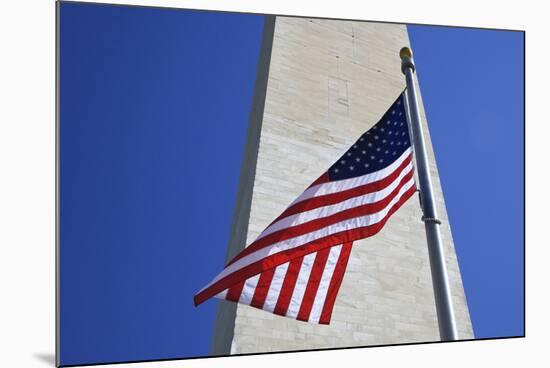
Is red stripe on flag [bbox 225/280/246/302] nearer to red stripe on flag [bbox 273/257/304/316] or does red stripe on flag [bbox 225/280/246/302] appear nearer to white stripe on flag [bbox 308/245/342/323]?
red stripe on flag [bbox 273/257/304/316]

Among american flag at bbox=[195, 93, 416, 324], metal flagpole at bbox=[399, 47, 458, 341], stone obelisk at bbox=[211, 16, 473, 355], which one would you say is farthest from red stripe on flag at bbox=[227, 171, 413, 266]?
stone obelisk at bbox=[211, 16, 473, 355]

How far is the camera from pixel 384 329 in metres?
10.7

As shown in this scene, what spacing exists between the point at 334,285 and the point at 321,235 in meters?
0.44

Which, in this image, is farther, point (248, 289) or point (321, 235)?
point (321, 235)

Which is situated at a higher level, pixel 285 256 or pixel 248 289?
pixel 285 256

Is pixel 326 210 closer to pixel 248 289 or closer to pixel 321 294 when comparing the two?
pixel 321 294

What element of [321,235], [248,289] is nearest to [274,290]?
[248,289]

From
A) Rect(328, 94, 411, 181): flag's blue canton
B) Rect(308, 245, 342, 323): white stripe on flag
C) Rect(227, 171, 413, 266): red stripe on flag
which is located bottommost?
Rect(308, 245, 342, 323): white stripe on flag

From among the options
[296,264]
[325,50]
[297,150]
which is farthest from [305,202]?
[325,50]

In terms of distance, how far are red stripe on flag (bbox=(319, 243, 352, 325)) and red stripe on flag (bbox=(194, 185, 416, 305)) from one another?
98 millimetres

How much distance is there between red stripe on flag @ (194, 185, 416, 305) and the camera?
686 centimetres

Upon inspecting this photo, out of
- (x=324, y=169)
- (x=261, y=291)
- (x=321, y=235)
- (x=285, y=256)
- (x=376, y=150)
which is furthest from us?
(x=324, y=169)

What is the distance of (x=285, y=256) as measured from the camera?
708cm

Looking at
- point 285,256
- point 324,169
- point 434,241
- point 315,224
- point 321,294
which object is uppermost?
point 324,169
